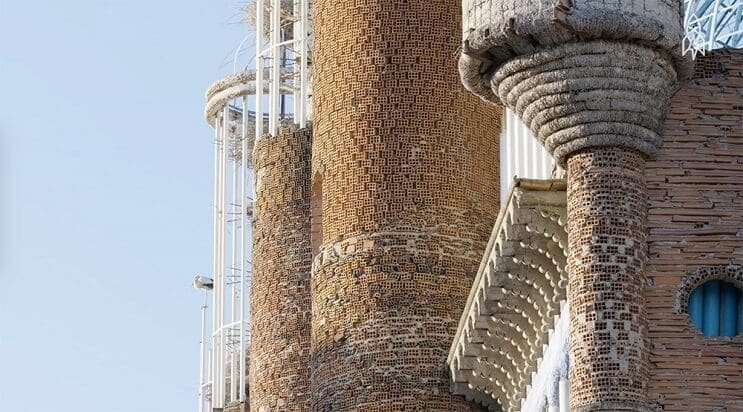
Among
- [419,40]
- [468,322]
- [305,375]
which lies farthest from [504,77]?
[305,375]

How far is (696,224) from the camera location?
30.0 metres

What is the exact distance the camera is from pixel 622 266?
2952 centimetres

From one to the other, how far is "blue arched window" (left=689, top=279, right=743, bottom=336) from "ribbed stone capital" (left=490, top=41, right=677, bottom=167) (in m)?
1.46

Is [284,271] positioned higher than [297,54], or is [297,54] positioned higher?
[297,54]

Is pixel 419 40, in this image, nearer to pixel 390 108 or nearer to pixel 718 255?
pixel 390 108

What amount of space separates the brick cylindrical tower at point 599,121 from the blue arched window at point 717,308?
0.65 metres

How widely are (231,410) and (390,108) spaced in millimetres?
13524

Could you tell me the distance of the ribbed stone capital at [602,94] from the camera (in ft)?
98.2

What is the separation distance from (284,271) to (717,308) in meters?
13.7

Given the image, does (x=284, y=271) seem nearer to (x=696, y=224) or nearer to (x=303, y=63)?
(x=303, y=63)

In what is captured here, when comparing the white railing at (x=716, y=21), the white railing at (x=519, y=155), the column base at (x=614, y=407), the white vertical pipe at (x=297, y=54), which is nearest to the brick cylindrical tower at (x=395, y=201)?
the white railing at (x=519, y=155)

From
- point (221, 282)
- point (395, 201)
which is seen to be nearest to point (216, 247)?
point (221, 282)

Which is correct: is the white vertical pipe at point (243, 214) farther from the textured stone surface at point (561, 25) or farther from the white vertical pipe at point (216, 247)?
the textured stone surface at point (561, 25)

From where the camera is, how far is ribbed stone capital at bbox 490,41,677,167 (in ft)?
98.2
